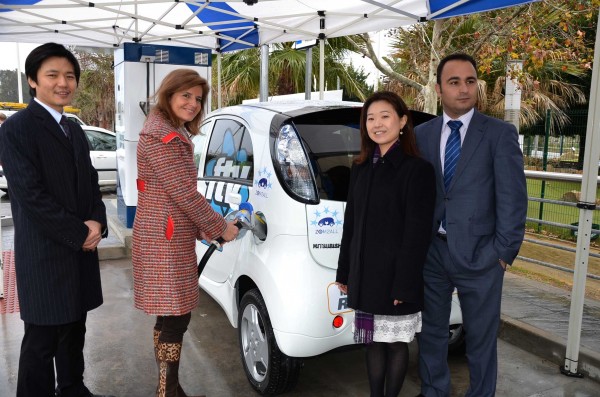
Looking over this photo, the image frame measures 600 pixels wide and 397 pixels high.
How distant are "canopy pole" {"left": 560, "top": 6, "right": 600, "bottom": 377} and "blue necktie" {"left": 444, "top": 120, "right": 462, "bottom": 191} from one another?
122 cm

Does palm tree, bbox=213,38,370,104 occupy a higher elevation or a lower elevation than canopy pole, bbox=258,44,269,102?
higher

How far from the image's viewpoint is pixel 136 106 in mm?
7312

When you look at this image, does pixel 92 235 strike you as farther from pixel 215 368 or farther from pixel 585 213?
pixel 585 213

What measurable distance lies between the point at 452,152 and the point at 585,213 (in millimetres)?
1396

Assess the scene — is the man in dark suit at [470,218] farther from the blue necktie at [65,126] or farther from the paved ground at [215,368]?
the blue necktie at [65,126]

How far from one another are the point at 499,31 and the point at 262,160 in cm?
733

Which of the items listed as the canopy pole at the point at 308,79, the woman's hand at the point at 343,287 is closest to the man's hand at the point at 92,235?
the woman's hand at the point at 343,287

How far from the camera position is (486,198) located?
268cm

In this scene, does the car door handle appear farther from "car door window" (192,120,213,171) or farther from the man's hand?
the man's hand

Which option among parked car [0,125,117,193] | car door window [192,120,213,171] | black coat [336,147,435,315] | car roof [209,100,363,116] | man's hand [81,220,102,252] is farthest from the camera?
parked car [0,125,117,193]

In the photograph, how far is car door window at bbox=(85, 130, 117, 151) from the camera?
494 inches

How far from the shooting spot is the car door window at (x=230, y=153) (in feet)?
11.3

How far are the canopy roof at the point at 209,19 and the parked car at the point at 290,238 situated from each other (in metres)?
2.35

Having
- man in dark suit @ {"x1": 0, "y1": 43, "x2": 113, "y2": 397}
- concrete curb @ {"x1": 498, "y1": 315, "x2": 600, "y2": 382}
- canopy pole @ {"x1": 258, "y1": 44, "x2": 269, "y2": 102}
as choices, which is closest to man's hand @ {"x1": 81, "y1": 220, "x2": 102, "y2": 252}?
man in dark suit @ {"x1": 0, "y1": 43, "x2": 113, "y2": 397}
